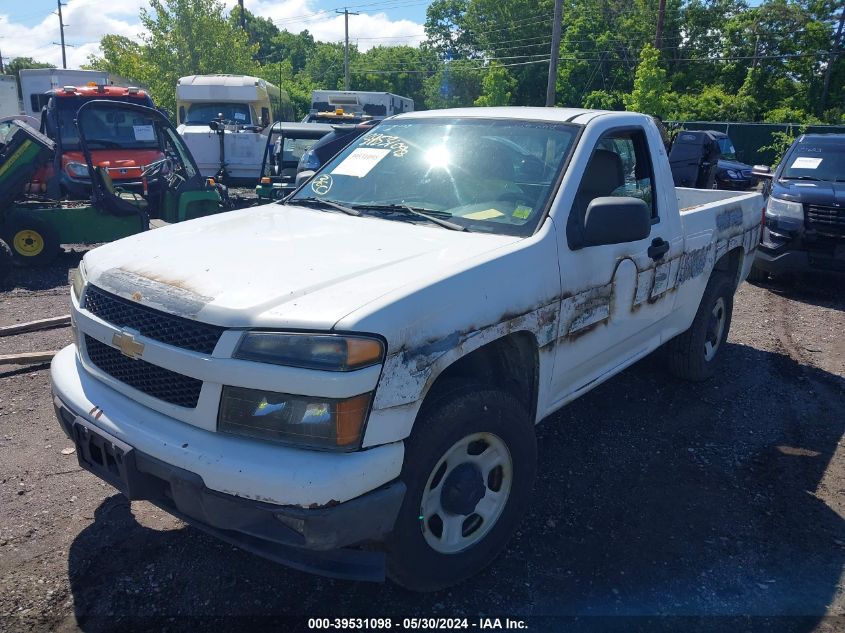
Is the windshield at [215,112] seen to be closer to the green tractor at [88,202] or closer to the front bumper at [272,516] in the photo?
the green tractor at [88,202]

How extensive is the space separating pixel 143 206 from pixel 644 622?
8.44 metres

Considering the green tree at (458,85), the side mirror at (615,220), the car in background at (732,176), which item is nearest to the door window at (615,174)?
the side mirror at (615,220)

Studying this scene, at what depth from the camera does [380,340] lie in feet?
7.29

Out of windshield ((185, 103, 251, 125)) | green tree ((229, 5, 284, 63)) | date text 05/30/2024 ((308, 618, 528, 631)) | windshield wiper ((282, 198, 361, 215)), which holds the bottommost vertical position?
date text 05/30/2024 ((308, 618, 528, 631))

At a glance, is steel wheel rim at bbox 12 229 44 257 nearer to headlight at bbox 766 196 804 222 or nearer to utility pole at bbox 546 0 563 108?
headlight at bbox 766 196 804 222

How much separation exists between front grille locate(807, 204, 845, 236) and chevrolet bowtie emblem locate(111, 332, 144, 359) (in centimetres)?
786

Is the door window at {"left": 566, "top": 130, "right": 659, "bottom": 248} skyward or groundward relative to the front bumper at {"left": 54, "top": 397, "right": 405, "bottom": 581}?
skyward

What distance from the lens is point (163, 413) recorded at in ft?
8.03

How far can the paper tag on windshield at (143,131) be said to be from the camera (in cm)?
1155

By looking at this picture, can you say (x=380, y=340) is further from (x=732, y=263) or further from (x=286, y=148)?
(x=286, y=148)

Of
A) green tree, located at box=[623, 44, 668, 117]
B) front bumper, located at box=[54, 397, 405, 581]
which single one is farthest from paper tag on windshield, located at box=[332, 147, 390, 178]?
green tree, located at box=[623, 44, 668, 117]

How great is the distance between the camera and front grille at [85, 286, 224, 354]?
2.30 meters

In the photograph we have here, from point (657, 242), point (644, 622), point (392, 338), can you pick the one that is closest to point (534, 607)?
point (644, 622)

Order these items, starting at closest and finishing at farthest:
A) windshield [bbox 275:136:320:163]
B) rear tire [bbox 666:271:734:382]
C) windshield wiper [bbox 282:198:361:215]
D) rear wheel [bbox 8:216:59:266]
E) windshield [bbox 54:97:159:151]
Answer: windshield wiper [bbox 282:198:361:215], rear tire [bbox 666:271:734:382], rear wheel [bbox 8:216:59:266], windshield [bbox 54:97:159:151], windshield [bbox 275:136:320:163]
